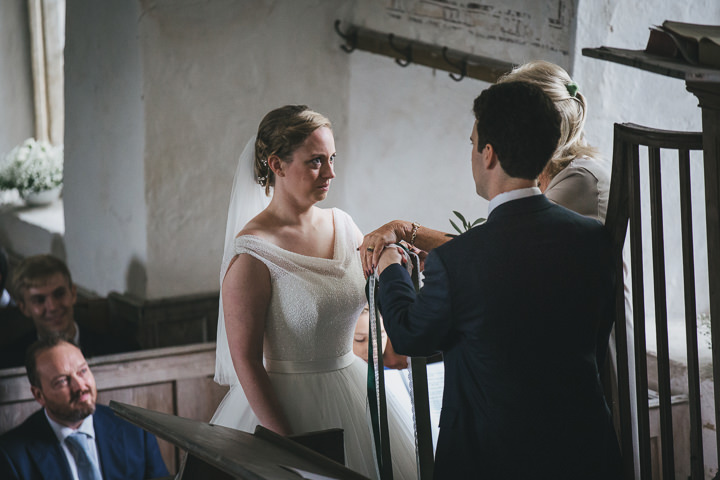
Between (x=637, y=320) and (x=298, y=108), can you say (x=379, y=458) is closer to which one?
(x=637, y=320)

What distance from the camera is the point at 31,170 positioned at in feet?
21.8

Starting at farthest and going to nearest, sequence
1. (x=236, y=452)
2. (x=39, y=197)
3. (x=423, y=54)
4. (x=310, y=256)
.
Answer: (x=39, y=197) → (x=423, y=54) → (x=310, y=256) → (x=236, y=452)

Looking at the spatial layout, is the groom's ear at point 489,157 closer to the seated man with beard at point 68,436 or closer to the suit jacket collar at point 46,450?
the seated man with beard at point 68,436

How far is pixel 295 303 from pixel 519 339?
0.92m

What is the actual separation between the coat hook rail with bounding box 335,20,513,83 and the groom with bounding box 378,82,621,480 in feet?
7.37

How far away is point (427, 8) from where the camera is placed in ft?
14.9

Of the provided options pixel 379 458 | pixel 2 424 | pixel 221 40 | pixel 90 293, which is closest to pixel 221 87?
pixel 221 40

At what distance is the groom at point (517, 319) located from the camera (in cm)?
166

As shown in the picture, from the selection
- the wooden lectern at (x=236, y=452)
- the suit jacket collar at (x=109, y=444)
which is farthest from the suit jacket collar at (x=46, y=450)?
the wooden lectern at (x=236, y=452)

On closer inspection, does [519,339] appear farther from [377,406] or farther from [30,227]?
[30,227]

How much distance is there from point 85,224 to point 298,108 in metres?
2.99

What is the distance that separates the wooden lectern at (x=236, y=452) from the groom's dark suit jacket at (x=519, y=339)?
282 mm

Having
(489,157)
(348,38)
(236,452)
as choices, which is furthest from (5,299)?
(489,157)

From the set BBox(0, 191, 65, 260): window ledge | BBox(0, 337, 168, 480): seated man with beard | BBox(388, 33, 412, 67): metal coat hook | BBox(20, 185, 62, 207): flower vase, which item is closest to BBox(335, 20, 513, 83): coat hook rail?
BBox(388, 33, 412, 67): metal coat hook
